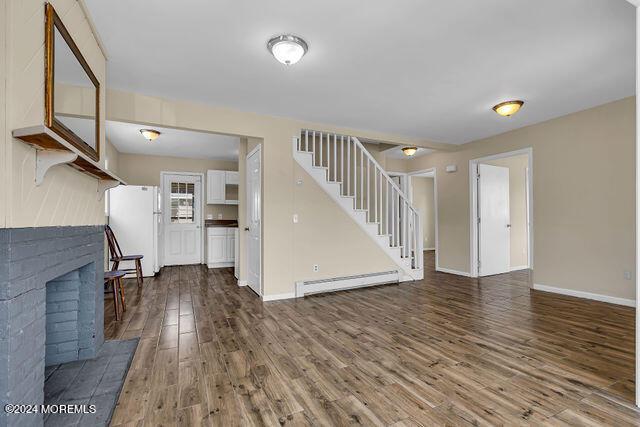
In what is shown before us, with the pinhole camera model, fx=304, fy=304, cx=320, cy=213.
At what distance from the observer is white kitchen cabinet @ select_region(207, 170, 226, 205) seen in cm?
715

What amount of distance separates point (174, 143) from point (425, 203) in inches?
300

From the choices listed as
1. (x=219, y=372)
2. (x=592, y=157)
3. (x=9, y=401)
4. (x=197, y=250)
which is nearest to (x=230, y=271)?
(x=197, y=250)

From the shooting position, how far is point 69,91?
1.87 metres

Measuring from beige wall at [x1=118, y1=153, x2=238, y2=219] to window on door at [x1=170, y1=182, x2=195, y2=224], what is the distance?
0.32 m

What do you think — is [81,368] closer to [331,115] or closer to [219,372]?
[219,372]

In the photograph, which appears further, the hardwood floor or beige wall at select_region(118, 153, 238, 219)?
beige wall at select_region(118, 153, 238, 219)

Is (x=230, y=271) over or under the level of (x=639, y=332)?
under

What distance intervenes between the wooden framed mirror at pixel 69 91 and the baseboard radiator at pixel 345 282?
2931 millimetres

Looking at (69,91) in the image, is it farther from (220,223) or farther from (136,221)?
(220,223)

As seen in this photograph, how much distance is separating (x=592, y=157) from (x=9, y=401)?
5.89 m

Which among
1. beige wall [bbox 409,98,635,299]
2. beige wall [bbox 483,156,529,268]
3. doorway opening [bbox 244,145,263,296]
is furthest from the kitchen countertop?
beige wall [bbox 483,156,529,268]

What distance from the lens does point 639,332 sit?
1779mm

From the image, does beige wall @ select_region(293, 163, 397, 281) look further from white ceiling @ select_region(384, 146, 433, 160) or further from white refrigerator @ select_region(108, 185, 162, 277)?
white refrigerator @ select_region(108, 185, 162, 277)

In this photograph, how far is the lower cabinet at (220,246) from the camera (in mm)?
6812
